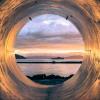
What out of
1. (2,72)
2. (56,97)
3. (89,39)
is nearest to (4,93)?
(2,72)

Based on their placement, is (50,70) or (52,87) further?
(50,70)

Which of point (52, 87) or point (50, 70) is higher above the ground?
point (50, 70)

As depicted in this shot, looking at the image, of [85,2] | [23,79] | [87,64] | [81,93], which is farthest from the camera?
[23,79]

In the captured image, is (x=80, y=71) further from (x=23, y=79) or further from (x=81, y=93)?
(x=81, y=93)

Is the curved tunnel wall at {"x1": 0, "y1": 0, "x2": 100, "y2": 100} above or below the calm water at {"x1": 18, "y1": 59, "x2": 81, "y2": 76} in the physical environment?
below

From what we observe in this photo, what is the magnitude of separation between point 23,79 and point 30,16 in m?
1.73

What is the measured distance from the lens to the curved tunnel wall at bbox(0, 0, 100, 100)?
32.3ft

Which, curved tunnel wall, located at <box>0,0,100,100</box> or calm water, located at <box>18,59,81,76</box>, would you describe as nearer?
curved tunnel wall, located at <box>0,0,100,100</box>

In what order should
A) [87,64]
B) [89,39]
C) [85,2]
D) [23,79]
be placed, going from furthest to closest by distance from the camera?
[23,79] → [87,64] → [89,39] → [85,2]

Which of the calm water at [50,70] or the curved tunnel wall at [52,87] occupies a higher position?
the calm water at [50,70]

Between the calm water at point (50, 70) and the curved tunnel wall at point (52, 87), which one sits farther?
the calm water at point (50, 70)

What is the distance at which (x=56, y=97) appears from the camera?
1157 cm

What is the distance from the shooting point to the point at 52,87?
42.4 feet

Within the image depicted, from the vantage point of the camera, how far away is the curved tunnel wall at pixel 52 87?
32.3 ft
